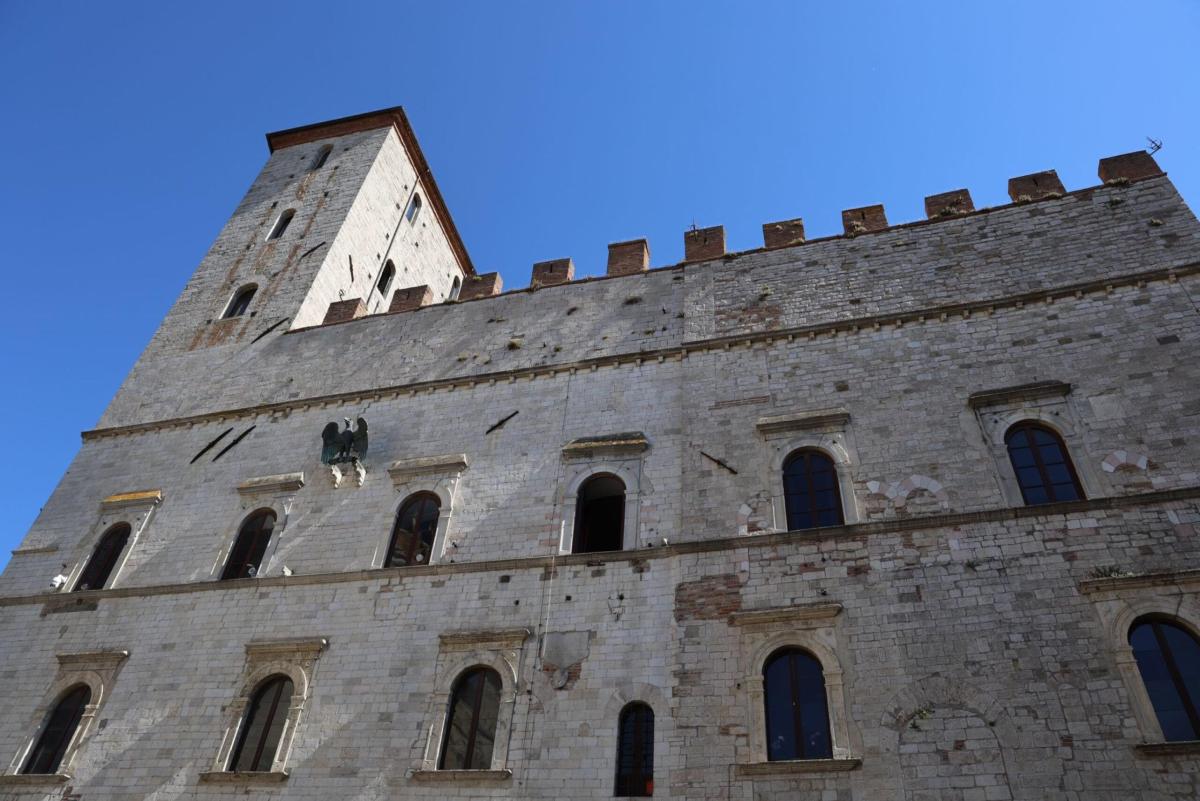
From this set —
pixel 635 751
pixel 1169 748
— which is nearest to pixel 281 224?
pixel 635 751

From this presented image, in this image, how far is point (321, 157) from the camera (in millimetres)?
22375

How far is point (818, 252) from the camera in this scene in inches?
555

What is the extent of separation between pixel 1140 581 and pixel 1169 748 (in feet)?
5.80

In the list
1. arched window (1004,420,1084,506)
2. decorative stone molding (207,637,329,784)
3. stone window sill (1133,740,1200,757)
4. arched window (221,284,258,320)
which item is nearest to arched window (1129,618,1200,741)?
stone window sill (1133,740,1200,757)

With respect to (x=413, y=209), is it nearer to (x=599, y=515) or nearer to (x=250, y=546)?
(x=250, y=546)

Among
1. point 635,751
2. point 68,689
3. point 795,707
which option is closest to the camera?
point 795,707

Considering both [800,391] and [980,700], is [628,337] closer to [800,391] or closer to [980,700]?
[800,391]

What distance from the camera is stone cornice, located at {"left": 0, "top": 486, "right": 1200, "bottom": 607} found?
9383 mm

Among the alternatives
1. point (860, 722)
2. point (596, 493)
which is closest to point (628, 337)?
point (596, 493)

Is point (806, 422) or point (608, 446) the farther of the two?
point (608, 446)

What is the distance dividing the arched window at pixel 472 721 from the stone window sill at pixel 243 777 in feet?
7.03

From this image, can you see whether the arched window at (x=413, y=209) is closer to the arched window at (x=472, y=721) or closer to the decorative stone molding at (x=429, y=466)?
the decorative stone molding at (x=429, y=466)

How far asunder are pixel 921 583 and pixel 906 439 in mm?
2191

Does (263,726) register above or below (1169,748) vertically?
above
